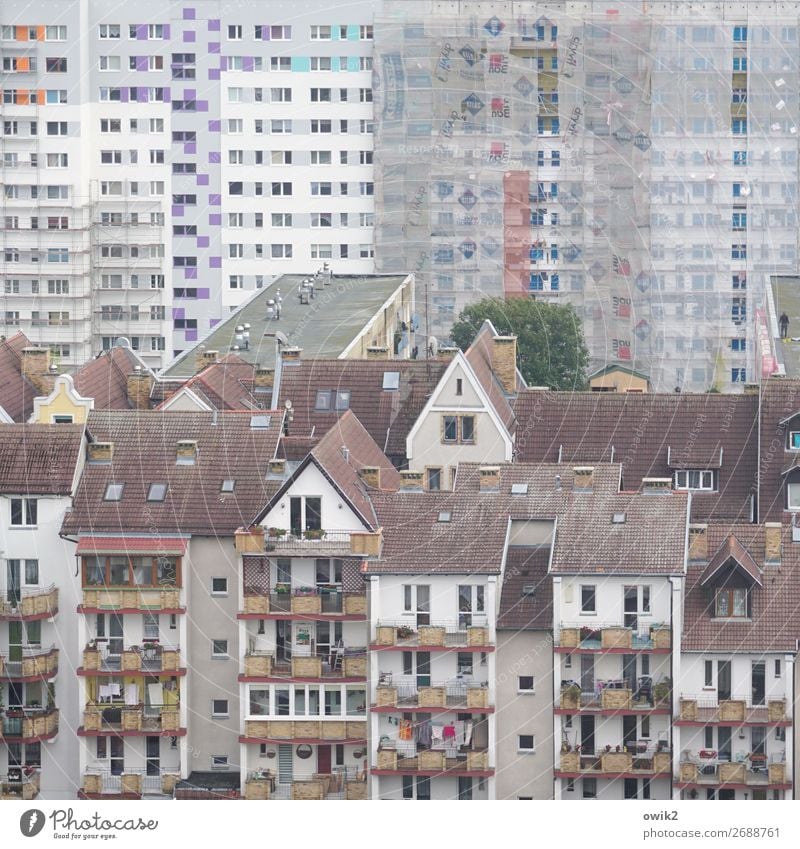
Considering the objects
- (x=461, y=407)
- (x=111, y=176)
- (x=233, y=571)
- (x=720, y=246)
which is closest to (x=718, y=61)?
(x=720, y=246)

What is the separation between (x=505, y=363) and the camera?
149 feet

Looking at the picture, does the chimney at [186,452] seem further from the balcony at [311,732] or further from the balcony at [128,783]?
the balcony at [128,783]

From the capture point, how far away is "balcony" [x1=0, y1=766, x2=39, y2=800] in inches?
1503

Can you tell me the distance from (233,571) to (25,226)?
43.3m

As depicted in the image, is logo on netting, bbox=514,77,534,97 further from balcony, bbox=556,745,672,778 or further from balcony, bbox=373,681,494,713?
balcony, bbox=556,745,672,778

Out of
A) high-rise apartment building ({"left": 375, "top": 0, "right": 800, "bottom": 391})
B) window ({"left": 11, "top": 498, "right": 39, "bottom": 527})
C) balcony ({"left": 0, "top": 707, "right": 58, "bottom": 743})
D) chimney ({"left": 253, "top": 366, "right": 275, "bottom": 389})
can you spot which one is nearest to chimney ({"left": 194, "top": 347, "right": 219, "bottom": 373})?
chimney ({"left": 253, "top": 366, "right": 275, "bottom": 389})

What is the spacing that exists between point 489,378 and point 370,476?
5.51 meters

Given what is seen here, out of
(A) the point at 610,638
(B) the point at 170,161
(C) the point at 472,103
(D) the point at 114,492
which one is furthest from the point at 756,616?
(B) the point at 170,161

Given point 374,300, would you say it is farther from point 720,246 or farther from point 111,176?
point 111,176

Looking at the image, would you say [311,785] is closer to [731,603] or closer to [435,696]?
[435,696]

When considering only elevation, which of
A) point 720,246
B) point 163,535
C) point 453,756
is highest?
point 720,246

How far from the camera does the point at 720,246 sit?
74.4 meters

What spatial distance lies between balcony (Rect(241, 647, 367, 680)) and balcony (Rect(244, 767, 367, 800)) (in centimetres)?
108
